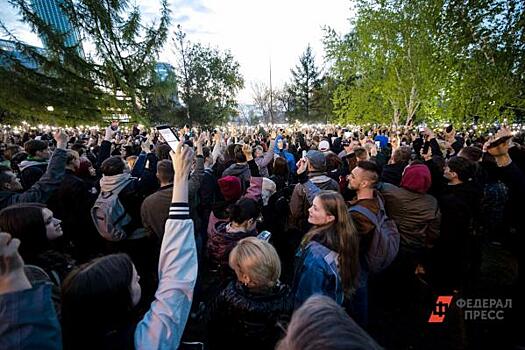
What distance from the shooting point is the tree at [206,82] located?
30.3 metres

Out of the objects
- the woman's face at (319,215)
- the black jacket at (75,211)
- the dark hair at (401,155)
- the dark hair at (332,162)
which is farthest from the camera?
the dark hair at (332,162)

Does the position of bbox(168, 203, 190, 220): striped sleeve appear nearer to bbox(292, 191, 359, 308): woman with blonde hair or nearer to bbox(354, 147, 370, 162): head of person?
bbox(292, 191, 359, 308): woman with blonde hair

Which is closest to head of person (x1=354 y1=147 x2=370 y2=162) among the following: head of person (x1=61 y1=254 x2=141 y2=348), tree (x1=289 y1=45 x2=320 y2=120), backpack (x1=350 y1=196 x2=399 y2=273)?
backpack (x1=350 y1=196 x2=399 y2=273)

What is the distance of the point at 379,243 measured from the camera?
279cm

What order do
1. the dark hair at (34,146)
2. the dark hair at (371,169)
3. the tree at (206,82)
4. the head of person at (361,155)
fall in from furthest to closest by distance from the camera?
the tree at (206,82)
the head of person at (361,155)
the dark hair at (34,146)
the dark hair at (371,169)

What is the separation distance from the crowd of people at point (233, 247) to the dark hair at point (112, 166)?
0.02 m

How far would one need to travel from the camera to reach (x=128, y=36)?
590 inches

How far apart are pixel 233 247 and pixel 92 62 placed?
16569 millimetres

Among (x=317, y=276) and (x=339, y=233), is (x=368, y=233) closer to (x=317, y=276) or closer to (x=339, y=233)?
(x=339, y=233)

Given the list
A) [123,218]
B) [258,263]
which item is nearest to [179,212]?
[258,263]

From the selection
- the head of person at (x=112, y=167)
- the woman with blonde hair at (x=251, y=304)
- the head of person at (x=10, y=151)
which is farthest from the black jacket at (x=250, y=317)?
the head of person at (x=10, y=151)

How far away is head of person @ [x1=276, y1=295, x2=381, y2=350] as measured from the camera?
2.60 ft

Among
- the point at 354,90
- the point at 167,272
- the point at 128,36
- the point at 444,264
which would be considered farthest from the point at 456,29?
the point at 354,90

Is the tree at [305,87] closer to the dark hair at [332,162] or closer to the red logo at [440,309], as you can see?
the dark hair at [332,162]
